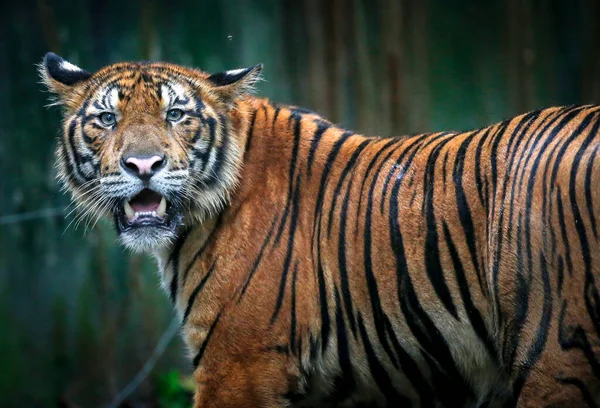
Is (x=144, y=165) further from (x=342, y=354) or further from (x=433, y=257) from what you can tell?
(x=433, y=257)

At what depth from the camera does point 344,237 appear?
421cm

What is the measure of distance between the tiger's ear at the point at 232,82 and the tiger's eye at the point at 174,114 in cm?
25

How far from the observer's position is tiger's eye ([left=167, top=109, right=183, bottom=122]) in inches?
171

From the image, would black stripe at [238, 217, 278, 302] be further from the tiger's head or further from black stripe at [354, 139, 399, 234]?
black stripe at [354, 139, 399, 234]

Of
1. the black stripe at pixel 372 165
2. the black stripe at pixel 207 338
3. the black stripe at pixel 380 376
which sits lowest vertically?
the black stripe at pixel 380 376

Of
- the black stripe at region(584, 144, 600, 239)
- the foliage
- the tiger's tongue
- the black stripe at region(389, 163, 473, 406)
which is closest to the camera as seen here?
the black stripe at region(584, 144, 600, 239)

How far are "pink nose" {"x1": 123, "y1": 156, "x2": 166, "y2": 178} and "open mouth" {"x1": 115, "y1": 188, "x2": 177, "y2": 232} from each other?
0.51ft

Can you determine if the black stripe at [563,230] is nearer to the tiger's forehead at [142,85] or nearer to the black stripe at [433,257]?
the black stripe at [433,257]

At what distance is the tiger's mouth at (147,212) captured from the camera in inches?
168

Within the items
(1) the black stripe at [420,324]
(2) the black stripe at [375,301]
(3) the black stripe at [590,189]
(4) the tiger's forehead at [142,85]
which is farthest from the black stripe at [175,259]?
(3) the black stripe at [590,189]

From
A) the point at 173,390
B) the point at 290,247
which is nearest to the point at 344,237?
the point at 290,247

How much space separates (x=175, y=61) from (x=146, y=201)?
9.98ft

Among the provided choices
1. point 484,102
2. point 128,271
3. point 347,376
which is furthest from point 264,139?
point 484,102

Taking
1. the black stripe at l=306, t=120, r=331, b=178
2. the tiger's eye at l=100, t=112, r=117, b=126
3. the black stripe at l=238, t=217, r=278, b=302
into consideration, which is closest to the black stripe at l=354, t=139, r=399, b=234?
the black stripe at l=306, t=120, r=331, b=178
